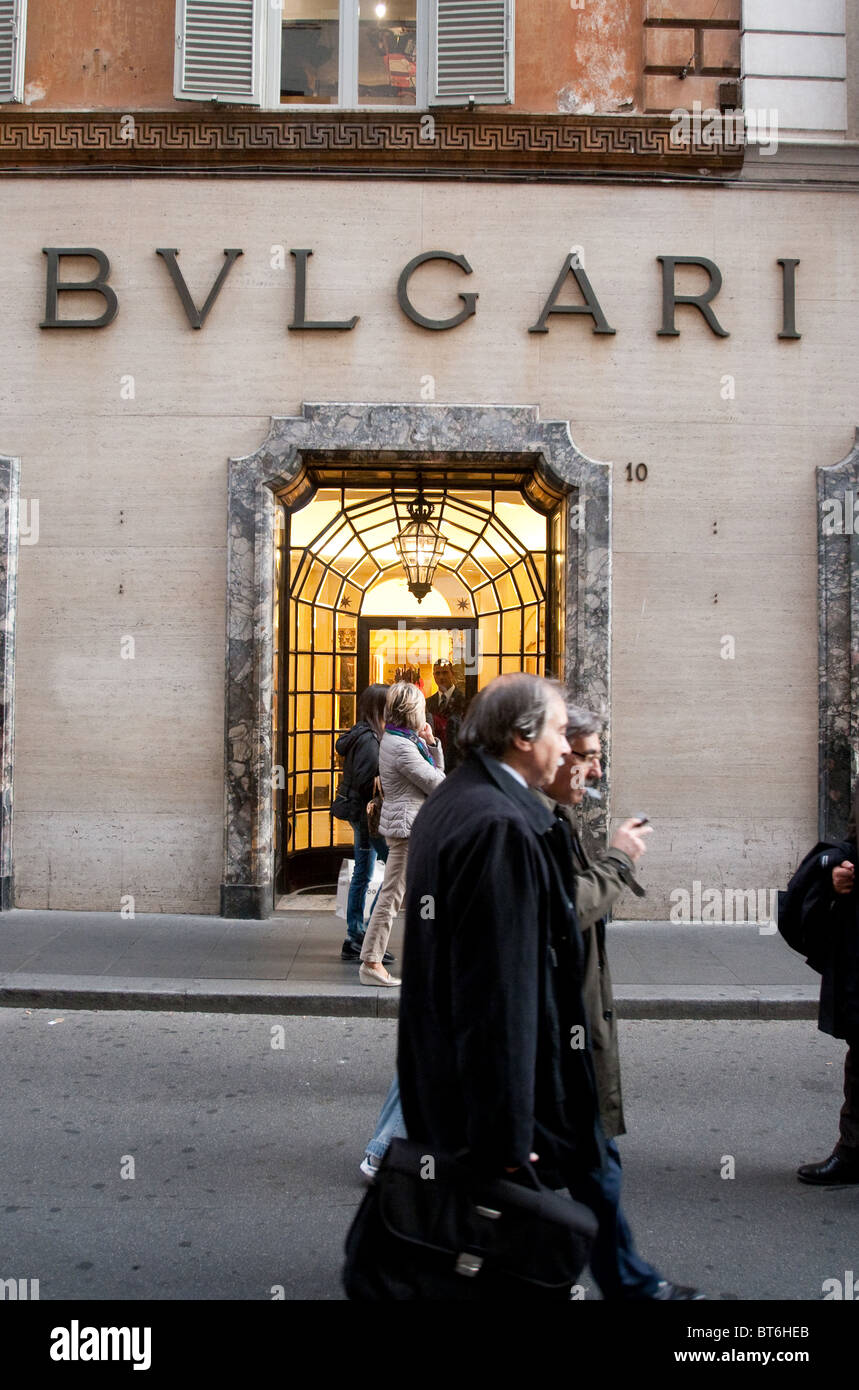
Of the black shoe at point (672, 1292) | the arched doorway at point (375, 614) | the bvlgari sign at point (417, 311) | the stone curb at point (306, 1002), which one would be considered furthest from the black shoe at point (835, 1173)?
the bvlgari sign at point (417, 311)

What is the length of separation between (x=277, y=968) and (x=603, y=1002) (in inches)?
178

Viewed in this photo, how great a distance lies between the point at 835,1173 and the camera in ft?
14.1

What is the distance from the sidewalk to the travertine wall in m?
0.65

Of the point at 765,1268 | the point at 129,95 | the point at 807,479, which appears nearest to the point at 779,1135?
the point at 765,1268

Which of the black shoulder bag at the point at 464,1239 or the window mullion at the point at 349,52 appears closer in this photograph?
the black shoulder bag at the point at 464,1239

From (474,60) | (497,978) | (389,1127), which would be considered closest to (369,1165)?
(389,1127)

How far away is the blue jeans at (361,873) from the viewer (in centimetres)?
755

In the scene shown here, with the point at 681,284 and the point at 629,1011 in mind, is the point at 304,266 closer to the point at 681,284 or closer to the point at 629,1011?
the point at 681,284

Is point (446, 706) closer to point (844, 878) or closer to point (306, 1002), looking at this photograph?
point (306, 1002)

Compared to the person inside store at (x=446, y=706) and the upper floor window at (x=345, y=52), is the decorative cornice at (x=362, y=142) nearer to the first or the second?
the upper floor window at (x=345, y=52)

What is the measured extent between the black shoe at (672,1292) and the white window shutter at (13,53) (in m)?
9.70

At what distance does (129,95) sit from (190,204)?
1.07 metres

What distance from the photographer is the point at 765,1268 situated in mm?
3625

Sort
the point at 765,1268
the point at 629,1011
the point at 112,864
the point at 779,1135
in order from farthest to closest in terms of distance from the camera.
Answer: the point at 112,864 → the point at 629,1011 → the point at 779,1135 → the point at 765,1268
